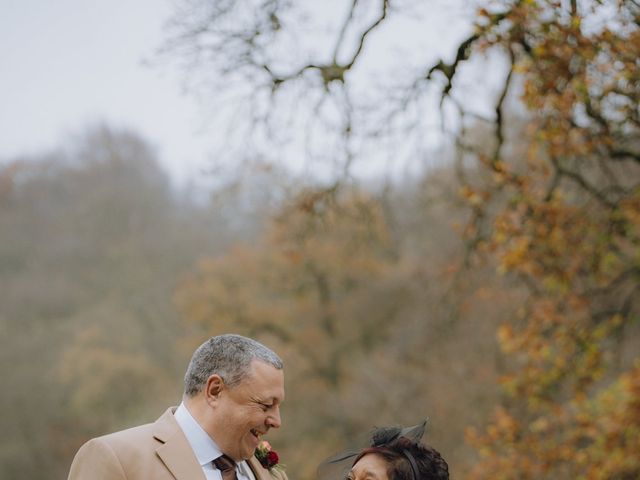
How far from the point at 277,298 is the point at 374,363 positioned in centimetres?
561

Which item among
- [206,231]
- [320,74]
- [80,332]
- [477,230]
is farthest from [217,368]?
[206,231]

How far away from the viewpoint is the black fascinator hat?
3576mm

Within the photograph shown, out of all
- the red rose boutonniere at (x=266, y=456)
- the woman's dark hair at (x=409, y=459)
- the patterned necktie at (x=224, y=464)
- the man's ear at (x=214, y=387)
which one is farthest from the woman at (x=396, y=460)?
the man's ear at (x=214, y=387)

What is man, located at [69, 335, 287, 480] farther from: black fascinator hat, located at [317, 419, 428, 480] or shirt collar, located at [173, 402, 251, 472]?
black fascinator hat, located at [317, 419, 428, 480]

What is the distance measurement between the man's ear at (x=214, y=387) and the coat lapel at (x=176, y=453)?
0.19 metres

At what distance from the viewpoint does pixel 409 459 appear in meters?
3.46

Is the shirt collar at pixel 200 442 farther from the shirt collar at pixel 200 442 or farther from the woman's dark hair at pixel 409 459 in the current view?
the woman's dark hair at pixel 409 459

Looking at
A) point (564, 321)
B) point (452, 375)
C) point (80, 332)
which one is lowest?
point (564, 321)

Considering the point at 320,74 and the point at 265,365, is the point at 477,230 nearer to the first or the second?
the point at 320,74

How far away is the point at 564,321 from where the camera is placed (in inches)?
356

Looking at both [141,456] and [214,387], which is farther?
Result: [214,387]

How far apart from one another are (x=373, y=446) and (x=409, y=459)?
7.8 inches

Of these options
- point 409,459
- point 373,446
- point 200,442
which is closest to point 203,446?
point 200,442

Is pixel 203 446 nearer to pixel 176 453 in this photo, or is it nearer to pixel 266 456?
pixel 176 453
